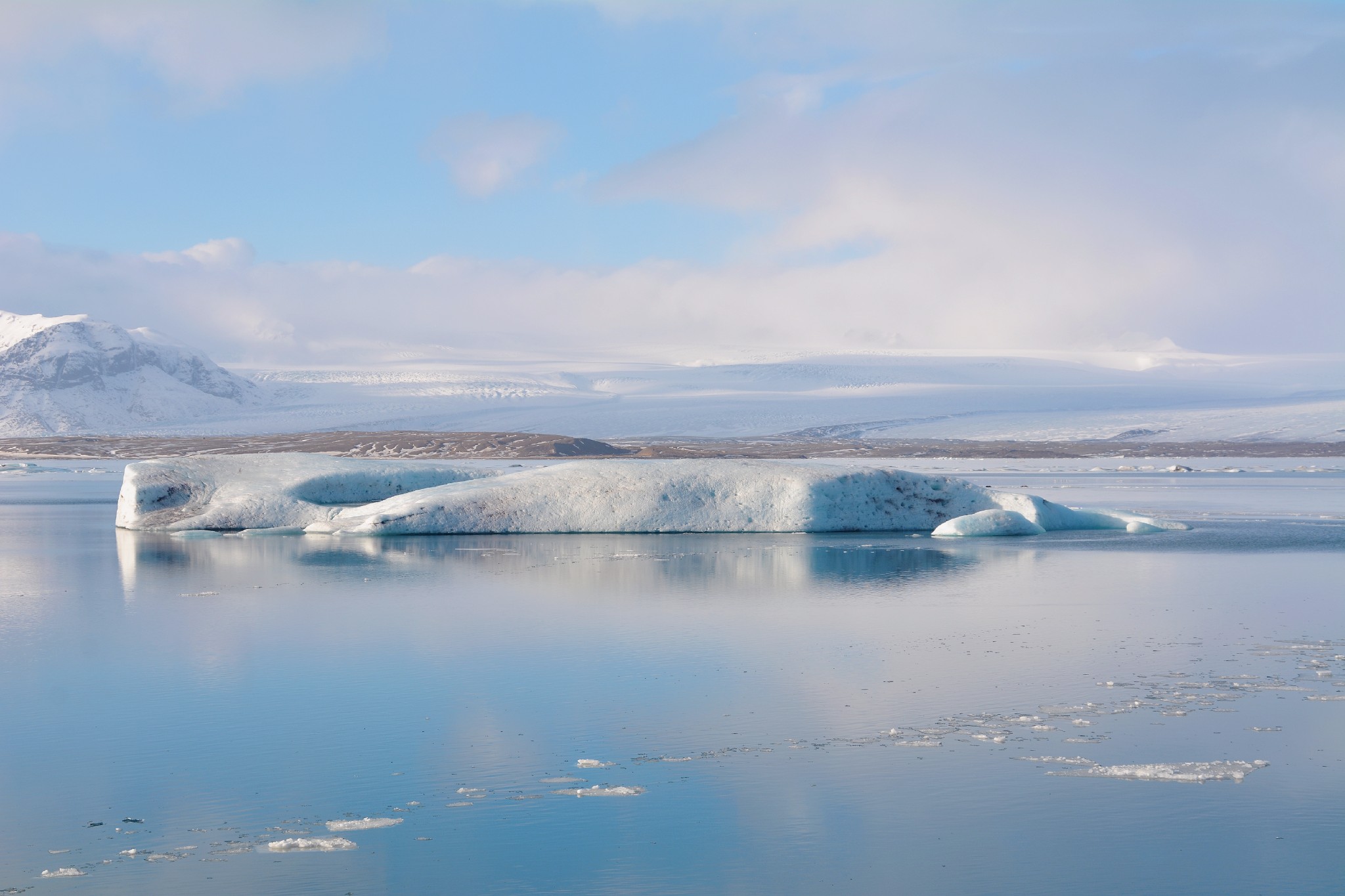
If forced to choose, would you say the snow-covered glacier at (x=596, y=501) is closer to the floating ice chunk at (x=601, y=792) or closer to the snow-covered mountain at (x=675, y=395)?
the floating ice chunk at (x=601, y=792)

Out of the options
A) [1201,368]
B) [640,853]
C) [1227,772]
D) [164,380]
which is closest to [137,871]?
[640,853]

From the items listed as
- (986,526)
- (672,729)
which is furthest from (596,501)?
(672,729)

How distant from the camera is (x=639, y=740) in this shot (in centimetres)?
521

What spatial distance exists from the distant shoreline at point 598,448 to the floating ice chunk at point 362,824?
126ft

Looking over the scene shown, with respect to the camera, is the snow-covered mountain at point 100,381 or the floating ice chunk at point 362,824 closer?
the floating ice chunk at point 362,824

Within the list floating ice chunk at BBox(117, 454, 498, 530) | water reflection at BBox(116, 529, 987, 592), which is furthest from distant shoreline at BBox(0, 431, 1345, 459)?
water reflection at BBox(116, 529, 987, 592)

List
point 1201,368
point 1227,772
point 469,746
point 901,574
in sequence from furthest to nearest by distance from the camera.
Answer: point 1201,368 < point 901,574 < point 469,746 < point 1227,772

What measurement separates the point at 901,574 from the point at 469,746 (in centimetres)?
641

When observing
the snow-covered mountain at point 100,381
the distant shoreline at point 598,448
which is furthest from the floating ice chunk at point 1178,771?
the snow-covered mountain at point 100,381

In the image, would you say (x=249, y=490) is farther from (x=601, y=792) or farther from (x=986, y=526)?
(x=601, y=792)

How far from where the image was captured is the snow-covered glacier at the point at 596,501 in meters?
15.1

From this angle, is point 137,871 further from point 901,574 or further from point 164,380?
point 164,380

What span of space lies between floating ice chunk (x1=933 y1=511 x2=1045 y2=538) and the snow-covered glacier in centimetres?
2

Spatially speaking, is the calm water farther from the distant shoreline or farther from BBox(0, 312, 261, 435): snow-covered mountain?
BBox(0, 312, 261, 435): snow-covered mountain
